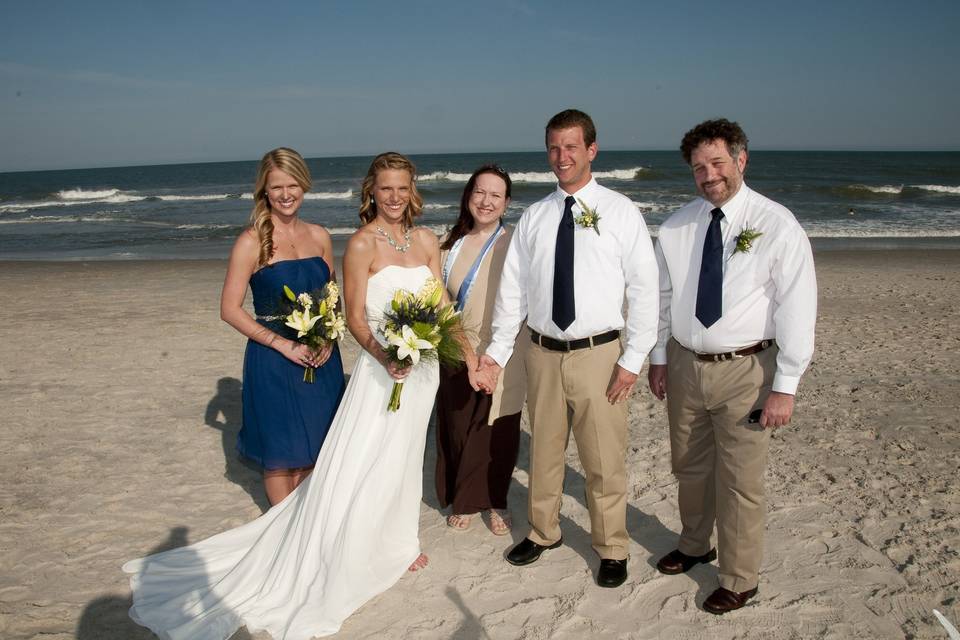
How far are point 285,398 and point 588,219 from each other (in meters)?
2.13

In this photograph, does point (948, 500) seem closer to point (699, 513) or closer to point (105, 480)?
point (699, 513)

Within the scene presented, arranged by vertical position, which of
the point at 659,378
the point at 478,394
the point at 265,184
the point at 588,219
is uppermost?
the point at 265,184

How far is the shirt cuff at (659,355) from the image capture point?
3.72 metres

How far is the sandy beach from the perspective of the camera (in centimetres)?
360

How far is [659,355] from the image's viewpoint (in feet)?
12.3

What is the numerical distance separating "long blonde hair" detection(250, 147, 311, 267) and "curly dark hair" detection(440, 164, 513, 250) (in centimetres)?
99

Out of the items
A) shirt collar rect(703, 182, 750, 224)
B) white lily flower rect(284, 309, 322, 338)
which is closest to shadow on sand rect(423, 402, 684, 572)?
white lily flower rect(284, 309, 322, 338)

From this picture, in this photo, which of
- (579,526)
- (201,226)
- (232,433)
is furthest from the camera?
(201,226)

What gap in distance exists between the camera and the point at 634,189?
37.2 meters

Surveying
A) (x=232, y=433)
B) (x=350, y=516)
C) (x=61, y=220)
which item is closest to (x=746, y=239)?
(x=350, y=516)

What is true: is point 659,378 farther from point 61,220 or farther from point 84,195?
point 84,195

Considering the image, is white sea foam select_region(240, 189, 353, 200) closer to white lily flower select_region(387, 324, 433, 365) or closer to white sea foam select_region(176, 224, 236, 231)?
white sea foam select_region(176, 224, 236, 231)

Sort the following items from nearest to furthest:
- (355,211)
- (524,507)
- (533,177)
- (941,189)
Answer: (524,507) < (355,211) < (941,189) < (533,177)

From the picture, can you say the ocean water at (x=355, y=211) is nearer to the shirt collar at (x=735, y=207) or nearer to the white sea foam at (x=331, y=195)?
the white sea foam at (x=331, y=195)
